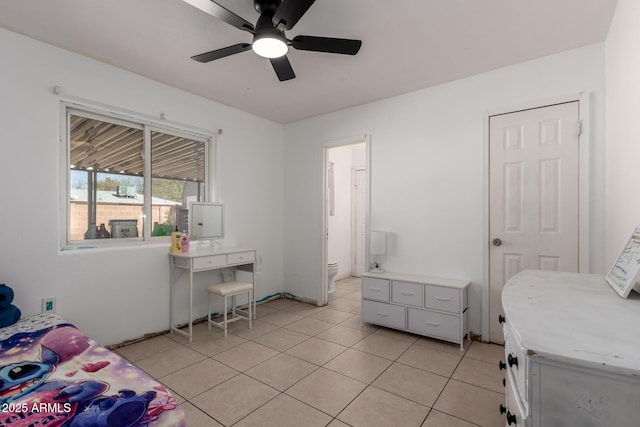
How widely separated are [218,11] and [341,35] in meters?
0.97

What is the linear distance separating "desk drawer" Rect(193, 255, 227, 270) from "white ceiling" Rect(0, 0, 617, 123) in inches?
71.7

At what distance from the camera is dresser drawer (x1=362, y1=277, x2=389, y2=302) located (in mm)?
3178

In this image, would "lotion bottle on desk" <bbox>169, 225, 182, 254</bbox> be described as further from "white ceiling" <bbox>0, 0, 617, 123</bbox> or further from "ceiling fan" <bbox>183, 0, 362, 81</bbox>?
"ceiling fan" <bbox>183, 0, 362, 81</bbox>

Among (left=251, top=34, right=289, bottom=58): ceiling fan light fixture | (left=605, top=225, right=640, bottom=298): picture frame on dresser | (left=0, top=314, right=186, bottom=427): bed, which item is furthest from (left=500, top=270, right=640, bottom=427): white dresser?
(left=251, top=34, right=289, bottom=58): ceiling fan light fixture

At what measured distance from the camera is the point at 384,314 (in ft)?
10.4

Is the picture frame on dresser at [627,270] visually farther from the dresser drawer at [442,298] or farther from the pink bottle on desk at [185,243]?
the pink bottle on desk at [185,243]

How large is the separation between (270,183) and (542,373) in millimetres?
3880

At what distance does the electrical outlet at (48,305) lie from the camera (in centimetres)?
237

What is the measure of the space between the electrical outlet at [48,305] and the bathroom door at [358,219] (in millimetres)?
4500

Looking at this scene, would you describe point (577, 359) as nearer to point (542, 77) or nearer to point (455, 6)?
point (455, 6)

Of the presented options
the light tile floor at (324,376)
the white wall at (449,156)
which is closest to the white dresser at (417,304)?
the light tile floor at (324,376)

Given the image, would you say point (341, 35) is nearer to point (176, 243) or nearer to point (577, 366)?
point (577, 366)

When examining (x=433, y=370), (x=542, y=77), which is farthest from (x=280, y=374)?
(x=542, y=77)

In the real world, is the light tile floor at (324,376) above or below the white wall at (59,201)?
below
